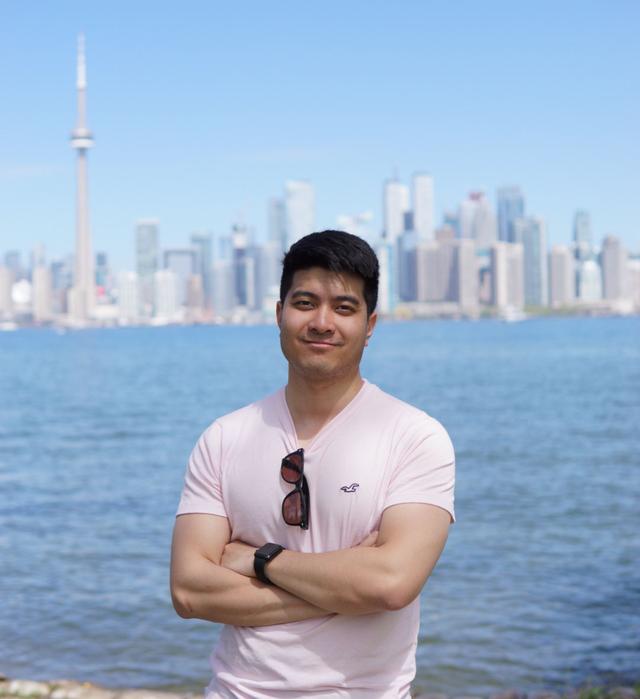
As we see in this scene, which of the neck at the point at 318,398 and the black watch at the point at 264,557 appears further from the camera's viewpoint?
the neck at the point at 318,398

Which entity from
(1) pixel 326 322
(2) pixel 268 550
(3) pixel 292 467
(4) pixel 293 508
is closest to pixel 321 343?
(1) pixel 326 322

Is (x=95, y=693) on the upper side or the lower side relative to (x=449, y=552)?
upper

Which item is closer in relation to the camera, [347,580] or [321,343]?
[347,580]

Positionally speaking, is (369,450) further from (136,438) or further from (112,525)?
(136,438)

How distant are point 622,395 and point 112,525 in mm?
34700

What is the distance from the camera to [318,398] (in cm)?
283

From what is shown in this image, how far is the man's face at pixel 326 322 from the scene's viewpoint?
2776mm

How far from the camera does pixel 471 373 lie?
64.6 m

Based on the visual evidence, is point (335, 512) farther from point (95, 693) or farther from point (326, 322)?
point (95, 693)

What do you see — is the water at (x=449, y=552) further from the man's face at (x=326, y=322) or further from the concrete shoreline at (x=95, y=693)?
the man's face at (x=326, y=322)

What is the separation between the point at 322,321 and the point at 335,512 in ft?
1.61

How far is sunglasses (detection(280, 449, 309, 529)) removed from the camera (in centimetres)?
271

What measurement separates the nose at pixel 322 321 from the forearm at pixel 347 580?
1.84 ft

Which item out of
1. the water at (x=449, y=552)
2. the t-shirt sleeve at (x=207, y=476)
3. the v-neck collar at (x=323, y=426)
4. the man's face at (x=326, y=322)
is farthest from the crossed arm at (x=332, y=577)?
the water at (x=449, y=552)
